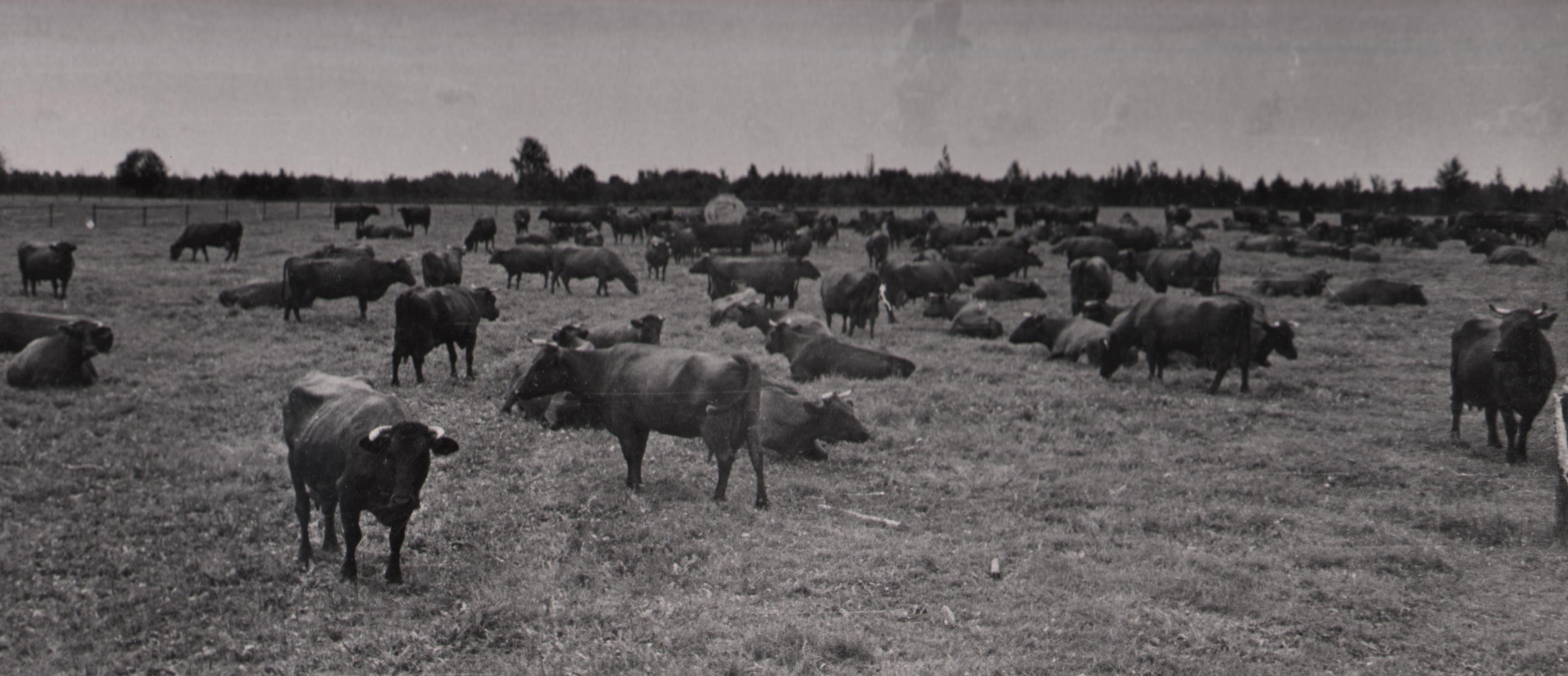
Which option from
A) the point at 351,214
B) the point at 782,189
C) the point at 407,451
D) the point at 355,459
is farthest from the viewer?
the point at 782,189

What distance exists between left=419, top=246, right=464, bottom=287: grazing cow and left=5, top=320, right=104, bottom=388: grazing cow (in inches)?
416

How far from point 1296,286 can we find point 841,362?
1879 cm

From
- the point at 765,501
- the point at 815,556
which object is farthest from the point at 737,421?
the point at 815,556

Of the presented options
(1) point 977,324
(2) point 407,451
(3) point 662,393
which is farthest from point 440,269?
(2) point 407,451

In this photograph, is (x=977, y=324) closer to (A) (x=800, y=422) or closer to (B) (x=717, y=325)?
(B) (x=717, y=325)

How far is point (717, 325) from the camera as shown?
21938 mm

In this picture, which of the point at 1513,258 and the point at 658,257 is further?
the point at 658,257

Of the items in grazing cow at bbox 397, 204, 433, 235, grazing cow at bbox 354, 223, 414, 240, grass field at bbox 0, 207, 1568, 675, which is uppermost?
grazing cow at bbox 397, 204, 433, 235

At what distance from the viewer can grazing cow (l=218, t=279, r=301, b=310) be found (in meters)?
22.6

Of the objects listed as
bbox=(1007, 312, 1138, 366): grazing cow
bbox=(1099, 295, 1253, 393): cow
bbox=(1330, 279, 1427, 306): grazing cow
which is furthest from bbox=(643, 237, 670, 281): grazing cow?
bbox=(1330, 279, 1427, 306): grazing cow

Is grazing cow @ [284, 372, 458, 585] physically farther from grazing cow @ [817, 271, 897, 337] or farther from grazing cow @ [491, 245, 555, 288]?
grazing cow @ [491, 245, 555, 288]

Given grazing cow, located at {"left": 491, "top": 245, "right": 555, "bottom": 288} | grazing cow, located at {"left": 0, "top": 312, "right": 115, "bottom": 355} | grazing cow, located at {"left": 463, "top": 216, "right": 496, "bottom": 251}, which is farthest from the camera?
grazing cow, located at {"left": 463, "top": 216, "right": 496, "bottom": 251}

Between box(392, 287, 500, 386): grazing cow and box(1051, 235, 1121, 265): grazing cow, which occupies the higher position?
box(1051, 235, 1121, 265): grazing cow

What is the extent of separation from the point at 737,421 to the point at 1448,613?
6.16 metres
